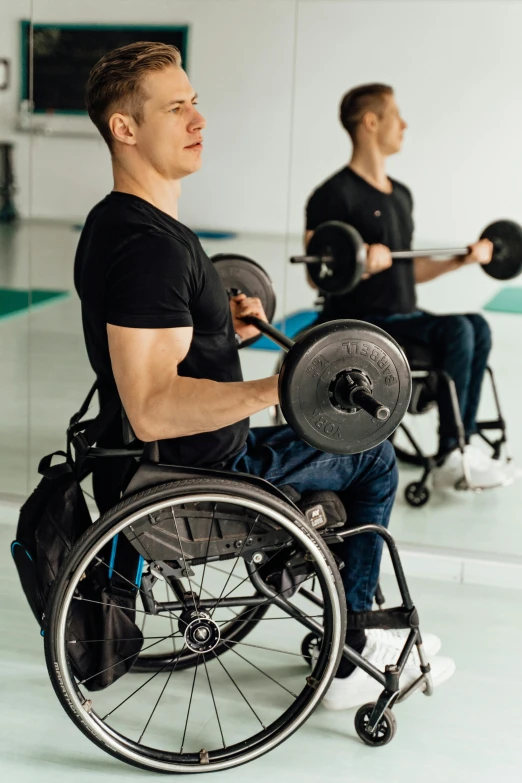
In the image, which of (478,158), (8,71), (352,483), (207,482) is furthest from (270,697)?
(8,71)

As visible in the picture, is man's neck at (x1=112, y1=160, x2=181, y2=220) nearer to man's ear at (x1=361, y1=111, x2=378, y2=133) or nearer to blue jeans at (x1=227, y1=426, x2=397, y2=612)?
blue jeans at (x1=227, y1=426, x2=397, y2=612)

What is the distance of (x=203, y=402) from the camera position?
65.9 inches

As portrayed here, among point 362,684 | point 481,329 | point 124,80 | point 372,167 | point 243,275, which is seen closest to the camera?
point 124,80

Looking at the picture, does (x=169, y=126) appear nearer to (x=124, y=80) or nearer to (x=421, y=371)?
(x=124, y=80)

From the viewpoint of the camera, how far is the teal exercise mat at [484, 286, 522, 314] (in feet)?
9.37

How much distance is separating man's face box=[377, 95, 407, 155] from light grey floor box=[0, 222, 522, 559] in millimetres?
308

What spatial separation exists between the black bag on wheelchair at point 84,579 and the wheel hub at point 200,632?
0.33 ft

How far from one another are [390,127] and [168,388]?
146 cm

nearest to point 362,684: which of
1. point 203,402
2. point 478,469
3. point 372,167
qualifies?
point 203,402

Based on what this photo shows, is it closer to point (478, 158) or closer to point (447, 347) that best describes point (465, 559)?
point (447, 347)

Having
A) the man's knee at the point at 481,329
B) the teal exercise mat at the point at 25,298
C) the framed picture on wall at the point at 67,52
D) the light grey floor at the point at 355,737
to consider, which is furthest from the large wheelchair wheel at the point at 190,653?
the framed picture on wall at the point at 67,52

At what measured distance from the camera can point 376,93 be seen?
2.77 metres

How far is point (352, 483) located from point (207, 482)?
16.0 inches

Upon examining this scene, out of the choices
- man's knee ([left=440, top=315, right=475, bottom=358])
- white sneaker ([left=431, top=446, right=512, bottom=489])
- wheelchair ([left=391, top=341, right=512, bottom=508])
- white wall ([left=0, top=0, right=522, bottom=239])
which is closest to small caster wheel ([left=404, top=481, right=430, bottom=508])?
wheelchair ([left=391, top=341, right=512, bottom=508])
